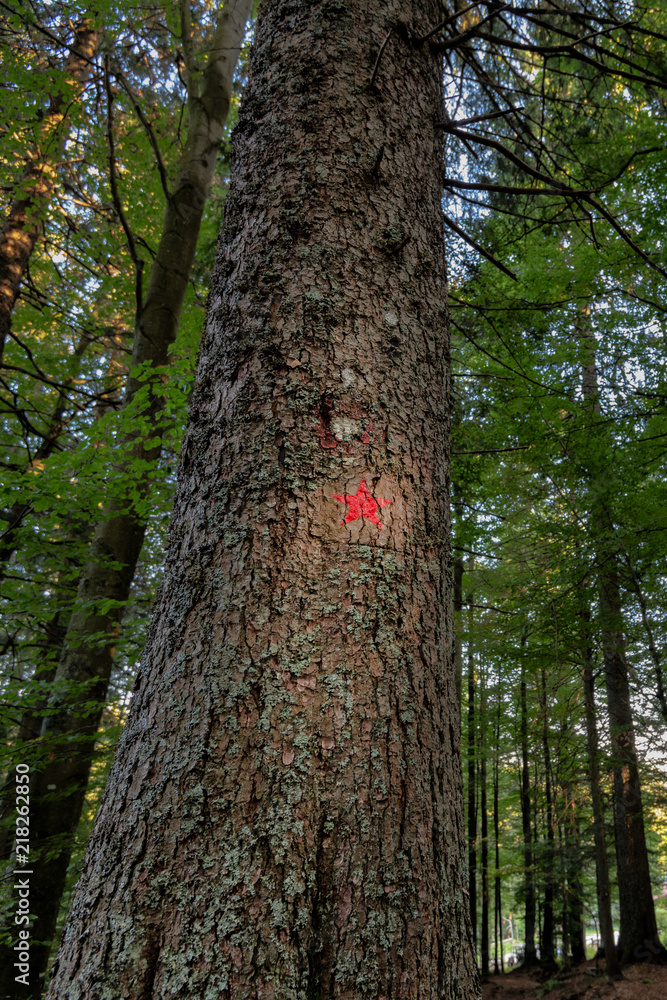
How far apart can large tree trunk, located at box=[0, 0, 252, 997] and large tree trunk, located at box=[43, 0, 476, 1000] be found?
123 inches

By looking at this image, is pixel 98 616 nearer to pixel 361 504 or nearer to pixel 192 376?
pixel 192 376

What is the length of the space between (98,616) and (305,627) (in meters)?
4.12

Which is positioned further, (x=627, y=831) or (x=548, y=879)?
(x=548, y=879)

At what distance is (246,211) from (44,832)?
4831 millimetres

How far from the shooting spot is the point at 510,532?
44.5ft

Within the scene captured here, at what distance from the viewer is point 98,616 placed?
455 centimetres

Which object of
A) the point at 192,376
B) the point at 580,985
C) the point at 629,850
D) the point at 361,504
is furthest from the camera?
the point at 580,985

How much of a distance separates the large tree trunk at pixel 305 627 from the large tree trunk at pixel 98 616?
3115 millimetres

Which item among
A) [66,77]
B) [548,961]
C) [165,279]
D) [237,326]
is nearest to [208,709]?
[237,326]

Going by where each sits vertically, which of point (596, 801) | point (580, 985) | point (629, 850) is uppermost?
point (596, 801)

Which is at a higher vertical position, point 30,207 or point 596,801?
point 30,207

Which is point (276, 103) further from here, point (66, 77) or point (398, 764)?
point (66, 77)

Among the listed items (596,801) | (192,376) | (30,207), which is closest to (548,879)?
(596,801)

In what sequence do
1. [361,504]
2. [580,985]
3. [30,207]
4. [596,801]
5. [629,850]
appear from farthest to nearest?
[580,985] < [629,850] < [596,801] < [30,207] < [361,504]
